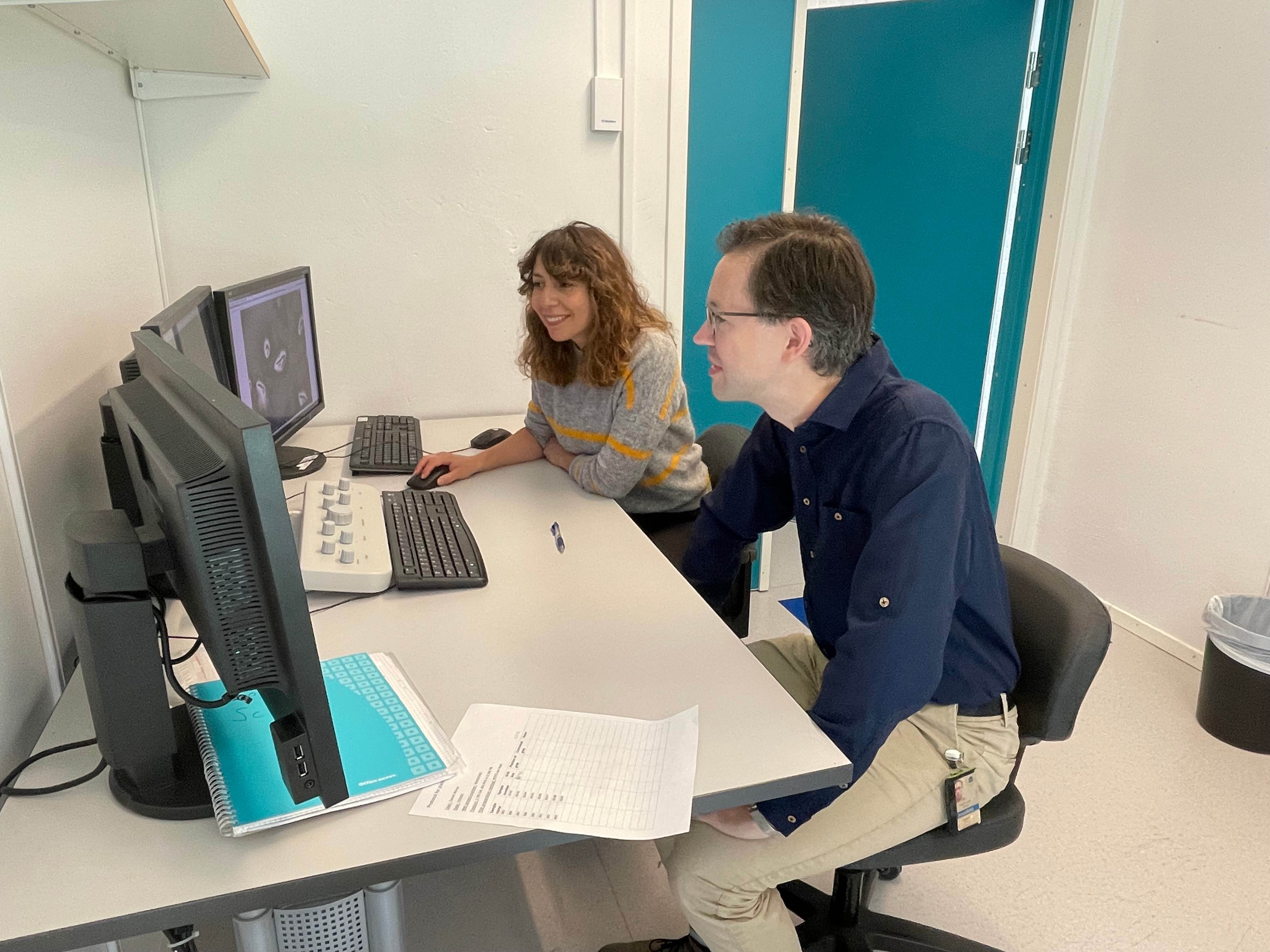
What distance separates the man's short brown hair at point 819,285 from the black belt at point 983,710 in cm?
52

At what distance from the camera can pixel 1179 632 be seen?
8.66ft

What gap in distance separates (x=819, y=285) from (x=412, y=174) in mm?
1447

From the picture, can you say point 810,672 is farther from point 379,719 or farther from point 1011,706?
point 379,719

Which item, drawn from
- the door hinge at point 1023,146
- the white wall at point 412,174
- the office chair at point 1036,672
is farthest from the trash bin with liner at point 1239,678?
the white wall at point 412,174

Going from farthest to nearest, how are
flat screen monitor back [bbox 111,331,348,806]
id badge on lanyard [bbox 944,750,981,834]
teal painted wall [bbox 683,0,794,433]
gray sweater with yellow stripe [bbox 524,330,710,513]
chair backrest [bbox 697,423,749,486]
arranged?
teal painted wall [bbox 683,0,794,433] < chair backrest [bbox 697,423,749,486] < gray sweater with yellow stripe [bbox 524,330,710,513] < id badge on lanyard [bbox 944,750,981,834] < flat screen monitor back [bbox 111,331,348,806]

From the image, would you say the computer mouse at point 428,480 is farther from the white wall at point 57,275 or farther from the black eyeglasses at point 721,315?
the black eyeglasses at point 721,315

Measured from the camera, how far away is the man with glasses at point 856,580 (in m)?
1.11

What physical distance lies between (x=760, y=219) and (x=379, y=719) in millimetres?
Result: 856

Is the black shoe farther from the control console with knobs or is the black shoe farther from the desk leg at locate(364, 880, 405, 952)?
the control console with knobs

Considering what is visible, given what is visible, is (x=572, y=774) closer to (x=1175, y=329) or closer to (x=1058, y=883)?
(x=1058, y=883)

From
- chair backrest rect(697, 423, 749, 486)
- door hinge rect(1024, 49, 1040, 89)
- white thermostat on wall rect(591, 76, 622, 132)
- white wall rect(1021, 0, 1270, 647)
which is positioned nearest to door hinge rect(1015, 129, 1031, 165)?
door hinge rect(1024, 49, 1040, 89)

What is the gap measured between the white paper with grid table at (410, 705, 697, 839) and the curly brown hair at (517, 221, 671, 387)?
940mm

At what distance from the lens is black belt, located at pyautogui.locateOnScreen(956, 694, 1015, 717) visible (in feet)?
4.20

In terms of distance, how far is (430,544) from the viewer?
1.48 meters
